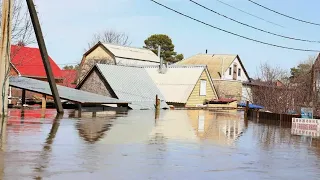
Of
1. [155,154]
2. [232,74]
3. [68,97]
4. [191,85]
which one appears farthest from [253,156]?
[232,74]

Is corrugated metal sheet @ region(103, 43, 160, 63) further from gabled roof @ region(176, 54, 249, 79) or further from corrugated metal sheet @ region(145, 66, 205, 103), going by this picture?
corrugated metal sheet @ region(145, 66, 205, 103)

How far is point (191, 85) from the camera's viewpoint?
5125 cm

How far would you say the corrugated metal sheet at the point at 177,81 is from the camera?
51000 mm

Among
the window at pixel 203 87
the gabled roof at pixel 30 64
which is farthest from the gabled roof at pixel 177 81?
the gabled roof at pixel 30 64

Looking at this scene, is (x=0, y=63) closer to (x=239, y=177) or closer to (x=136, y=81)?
(x=239, y=177)

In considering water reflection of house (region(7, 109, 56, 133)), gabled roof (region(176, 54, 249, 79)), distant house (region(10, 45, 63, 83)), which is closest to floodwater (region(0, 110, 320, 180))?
water reflection of house (region(7, 109, 56, 133))

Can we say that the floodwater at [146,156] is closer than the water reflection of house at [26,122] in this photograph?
Yes

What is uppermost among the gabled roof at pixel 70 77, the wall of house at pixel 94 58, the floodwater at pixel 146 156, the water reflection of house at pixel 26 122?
the wall of house at pixel 94 58

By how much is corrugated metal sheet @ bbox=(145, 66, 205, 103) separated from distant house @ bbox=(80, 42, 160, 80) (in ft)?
31.8

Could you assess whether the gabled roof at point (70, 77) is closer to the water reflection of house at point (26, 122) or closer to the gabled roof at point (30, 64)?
the gabled roof at point (30, 64)

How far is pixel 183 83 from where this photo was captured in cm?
5162

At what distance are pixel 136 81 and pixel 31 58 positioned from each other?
1772 cm

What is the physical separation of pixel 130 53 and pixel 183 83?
1609 cm

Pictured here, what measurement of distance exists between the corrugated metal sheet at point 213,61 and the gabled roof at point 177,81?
1747cm
